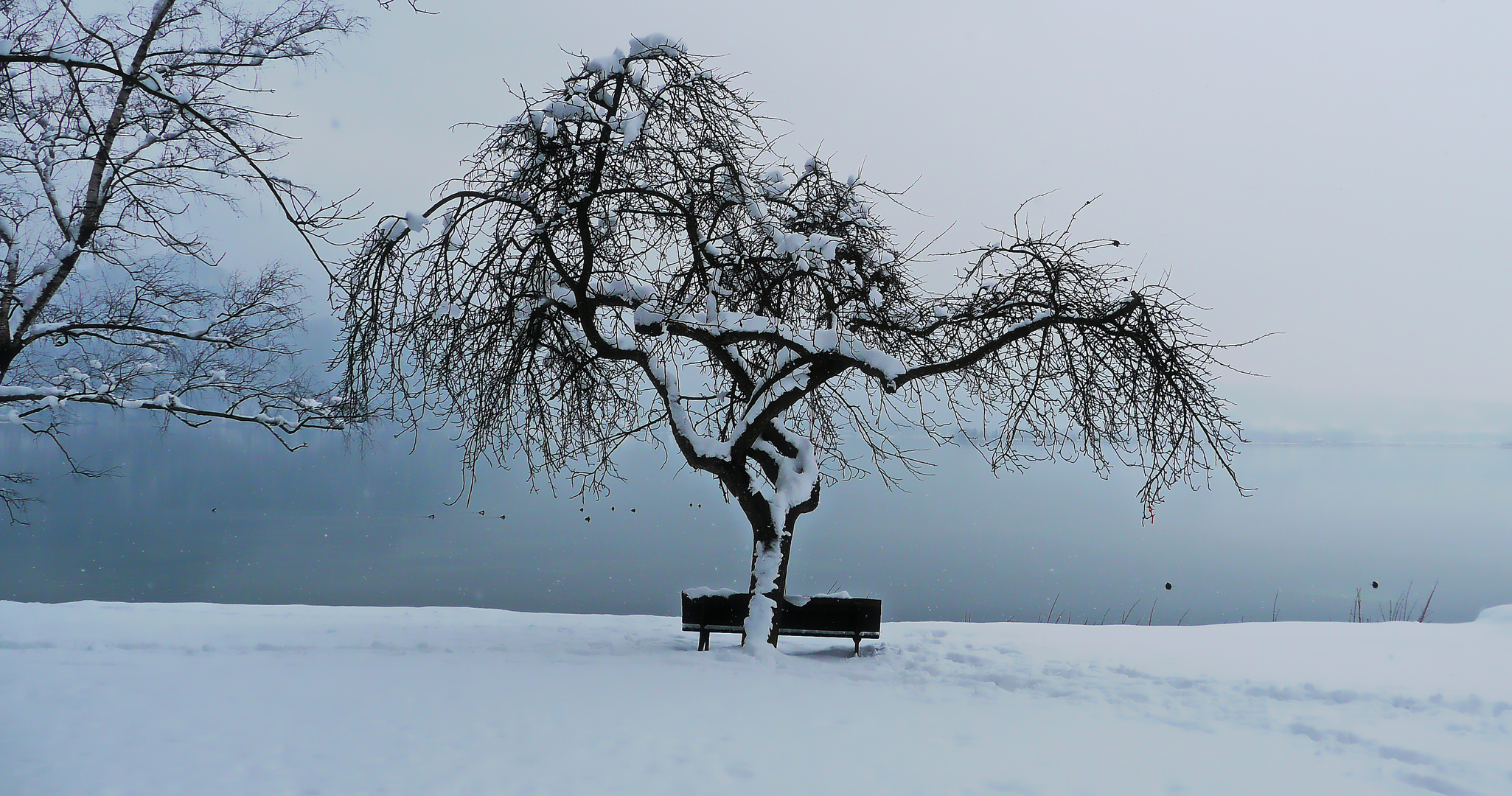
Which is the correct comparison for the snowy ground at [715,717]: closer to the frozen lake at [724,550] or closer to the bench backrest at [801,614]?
the bench backrest at [801,614]

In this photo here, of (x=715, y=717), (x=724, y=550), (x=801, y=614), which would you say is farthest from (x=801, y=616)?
(x=724, y=550)

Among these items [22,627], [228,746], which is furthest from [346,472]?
[228,746]

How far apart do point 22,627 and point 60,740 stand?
467 centimetres

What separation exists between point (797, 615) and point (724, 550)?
1045 inches

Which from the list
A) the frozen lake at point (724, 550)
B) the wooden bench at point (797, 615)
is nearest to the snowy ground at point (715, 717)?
the wooden bench at point (797, 615)

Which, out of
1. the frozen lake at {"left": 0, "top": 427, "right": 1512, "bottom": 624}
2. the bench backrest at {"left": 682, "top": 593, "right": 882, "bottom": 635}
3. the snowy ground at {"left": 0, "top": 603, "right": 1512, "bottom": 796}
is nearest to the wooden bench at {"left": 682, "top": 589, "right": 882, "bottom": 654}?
the bench backrest at {"left": 682, "top": 593, "right": 882, "bottom": 635}

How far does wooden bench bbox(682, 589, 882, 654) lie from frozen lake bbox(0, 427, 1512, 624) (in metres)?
7.00

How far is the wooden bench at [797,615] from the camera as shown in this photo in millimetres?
7672

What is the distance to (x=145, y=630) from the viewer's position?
7727 millimetres

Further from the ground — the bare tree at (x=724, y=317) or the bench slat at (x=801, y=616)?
the bare tree at (x=724, y=317)

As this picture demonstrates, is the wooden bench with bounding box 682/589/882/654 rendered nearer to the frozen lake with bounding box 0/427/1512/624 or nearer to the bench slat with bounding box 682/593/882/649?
the bench slat with bounding box 682/593/882/649

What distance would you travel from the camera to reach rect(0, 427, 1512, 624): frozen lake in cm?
2564

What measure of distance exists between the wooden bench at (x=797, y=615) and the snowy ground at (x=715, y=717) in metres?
0.31

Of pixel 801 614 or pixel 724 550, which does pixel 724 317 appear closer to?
pixel 801 614
